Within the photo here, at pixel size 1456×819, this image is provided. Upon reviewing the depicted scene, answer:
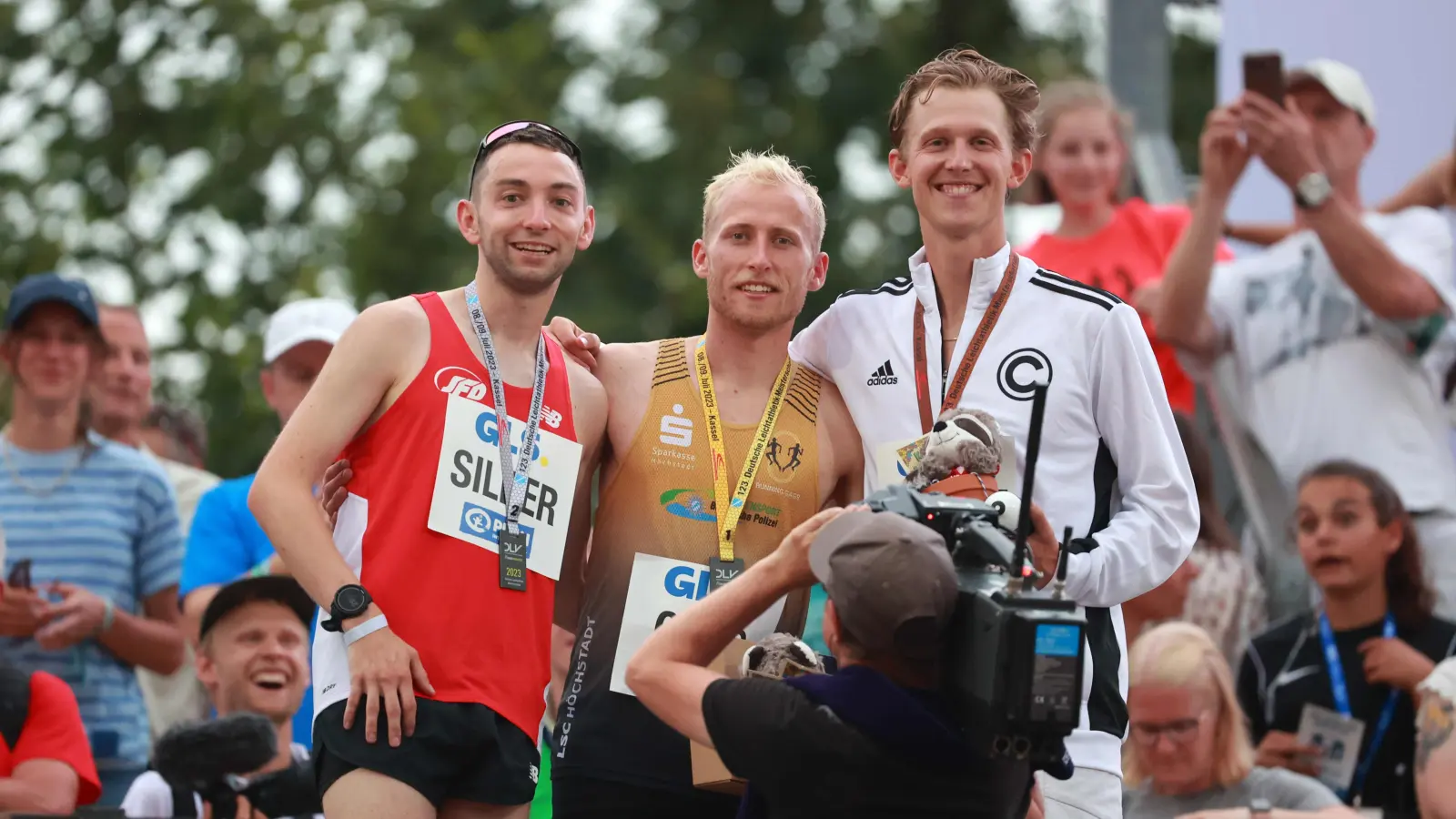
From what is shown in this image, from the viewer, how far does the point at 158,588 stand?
21.8ft

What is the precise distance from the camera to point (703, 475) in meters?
4.64

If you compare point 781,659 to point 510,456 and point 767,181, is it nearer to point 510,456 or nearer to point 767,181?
point 510,456

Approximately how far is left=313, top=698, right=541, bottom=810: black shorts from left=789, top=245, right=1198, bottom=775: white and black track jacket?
101cm

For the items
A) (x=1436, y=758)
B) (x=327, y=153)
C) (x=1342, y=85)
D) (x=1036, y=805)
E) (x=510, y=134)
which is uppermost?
(x=327, y=153)

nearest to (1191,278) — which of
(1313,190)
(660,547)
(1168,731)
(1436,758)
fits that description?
(1313,190)

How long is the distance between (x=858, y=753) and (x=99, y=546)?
12.4ft

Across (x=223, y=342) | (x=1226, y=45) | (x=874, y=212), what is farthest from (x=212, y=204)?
(x=1226, y=45)

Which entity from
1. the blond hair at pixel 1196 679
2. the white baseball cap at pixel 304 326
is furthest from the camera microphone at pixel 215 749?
the blond hair at pixel 1196 679

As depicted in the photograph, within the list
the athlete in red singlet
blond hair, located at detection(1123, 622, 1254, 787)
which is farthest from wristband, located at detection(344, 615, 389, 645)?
blond hair, located at detection(1123, 622, 1254, 787)

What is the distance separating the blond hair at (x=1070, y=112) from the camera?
7285 mm

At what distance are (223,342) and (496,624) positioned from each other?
1251 centimetres

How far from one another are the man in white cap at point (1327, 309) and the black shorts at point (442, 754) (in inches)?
129

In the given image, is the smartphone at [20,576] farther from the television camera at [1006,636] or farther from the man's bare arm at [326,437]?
the television camera at [1006,636]

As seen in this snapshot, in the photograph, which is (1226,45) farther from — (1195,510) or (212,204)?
(212,204)
